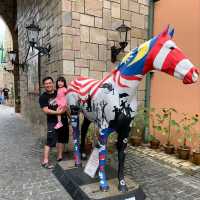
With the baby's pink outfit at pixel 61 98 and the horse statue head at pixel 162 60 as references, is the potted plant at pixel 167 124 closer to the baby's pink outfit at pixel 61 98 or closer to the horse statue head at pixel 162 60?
the baby's pink outfit at pixel 61 98

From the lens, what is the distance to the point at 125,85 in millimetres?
2318

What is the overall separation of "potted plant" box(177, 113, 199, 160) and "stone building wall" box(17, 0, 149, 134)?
5.82 ft

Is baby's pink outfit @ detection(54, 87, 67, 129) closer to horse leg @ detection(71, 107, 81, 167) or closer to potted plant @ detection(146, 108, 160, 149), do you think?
horse leg @ detection(71, 107, 81, 167)

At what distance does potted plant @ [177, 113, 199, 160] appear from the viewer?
3.86 m

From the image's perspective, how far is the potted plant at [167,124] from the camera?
4.18 m

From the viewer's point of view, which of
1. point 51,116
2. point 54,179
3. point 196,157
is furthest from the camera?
point 196,157

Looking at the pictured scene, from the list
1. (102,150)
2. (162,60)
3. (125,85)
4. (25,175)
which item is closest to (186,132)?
(102,150)

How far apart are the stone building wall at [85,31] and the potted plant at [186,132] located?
1775 mm

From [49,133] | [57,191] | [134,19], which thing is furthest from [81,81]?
[134,19]

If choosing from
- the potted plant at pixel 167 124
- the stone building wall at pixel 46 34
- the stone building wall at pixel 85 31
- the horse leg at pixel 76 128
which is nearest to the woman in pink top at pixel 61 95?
the horse leg at pixel 76 128

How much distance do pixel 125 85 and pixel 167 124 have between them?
254 cm

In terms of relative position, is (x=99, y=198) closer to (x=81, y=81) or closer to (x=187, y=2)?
(x=81, y=81)

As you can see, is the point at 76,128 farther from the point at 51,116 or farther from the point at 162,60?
the point at 162,60

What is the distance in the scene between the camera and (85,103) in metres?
2.84
